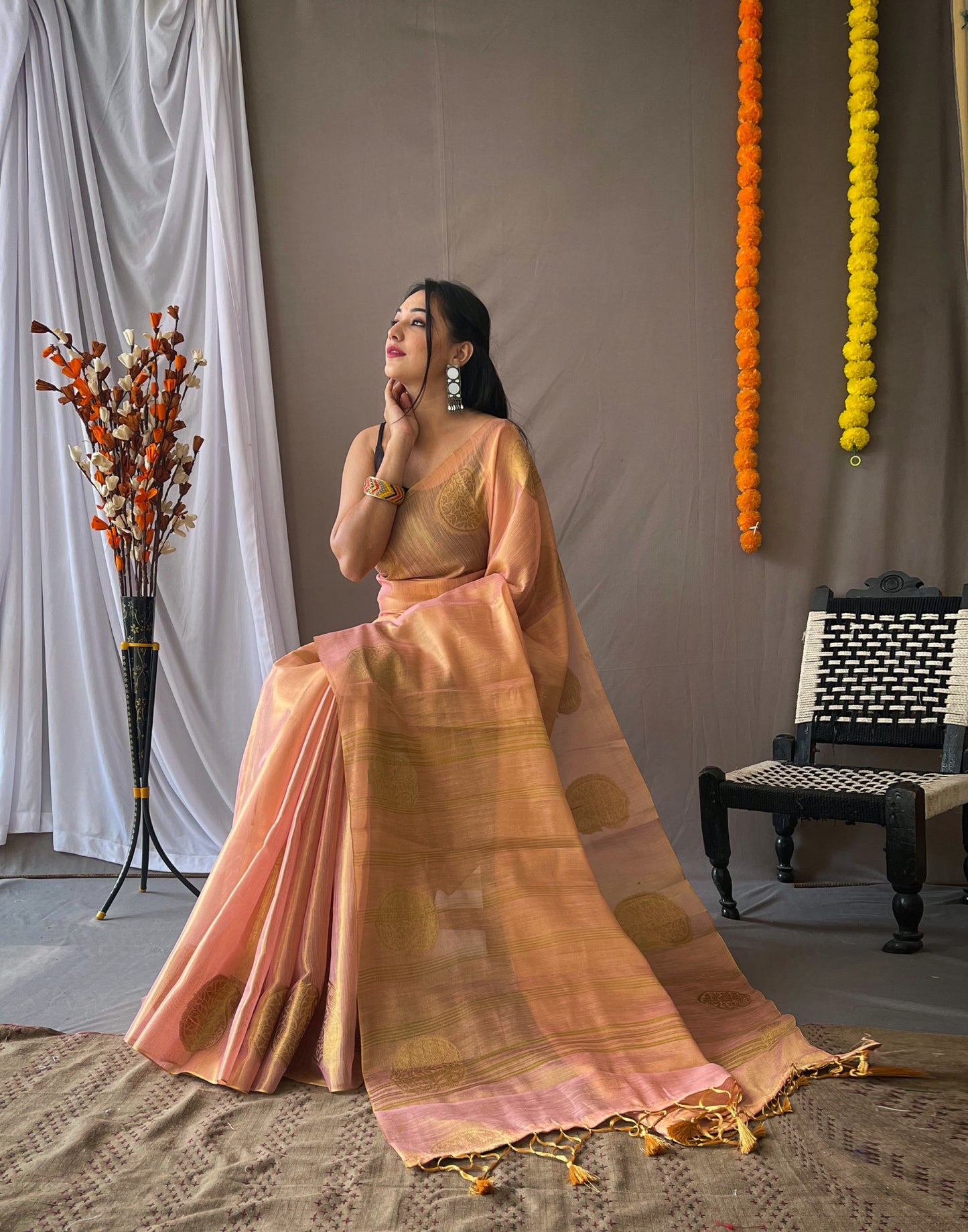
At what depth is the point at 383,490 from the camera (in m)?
2.31

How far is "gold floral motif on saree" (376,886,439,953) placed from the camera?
5.87 ft

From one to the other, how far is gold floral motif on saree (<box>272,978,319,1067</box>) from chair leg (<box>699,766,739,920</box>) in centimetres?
132

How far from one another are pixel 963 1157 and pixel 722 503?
2.11 metres

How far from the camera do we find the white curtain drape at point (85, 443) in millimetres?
3275

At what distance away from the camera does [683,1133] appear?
1494mm

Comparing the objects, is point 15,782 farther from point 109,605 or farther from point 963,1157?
point 963,1157

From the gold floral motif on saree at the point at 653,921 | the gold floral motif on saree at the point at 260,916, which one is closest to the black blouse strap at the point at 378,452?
the gold floral motif on saree at the point at 260,916

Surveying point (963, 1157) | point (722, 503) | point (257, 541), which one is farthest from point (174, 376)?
point (963, 1157)

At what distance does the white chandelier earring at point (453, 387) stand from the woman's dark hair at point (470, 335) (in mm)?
36

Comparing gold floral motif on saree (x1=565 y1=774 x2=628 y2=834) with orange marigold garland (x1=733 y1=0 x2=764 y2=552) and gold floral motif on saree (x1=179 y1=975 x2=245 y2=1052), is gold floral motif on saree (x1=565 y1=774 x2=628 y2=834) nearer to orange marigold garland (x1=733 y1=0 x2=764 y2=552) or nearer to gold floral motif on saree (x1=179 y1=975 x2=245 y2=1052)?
gold floral motif on saree (x1=179 y1=975 x2=245 y2=1052)

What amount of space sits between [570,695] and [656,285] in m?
1.63

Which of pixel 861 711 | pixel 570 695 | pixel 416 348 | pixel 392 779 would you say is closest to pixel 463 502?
pixel 416 348

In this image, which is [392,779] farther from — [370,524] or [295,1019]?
[370,524]

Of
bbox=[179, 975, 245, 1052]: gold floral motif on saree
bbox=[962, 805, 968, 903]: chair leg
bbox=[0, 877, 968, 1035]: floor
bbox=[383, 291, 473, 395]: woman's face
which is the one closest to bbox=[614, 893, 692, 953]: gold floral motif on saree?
bbox=[0, 877, 968, 1035]: floor
